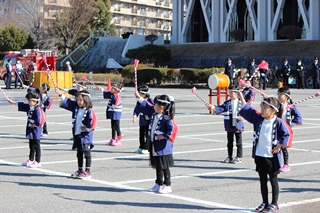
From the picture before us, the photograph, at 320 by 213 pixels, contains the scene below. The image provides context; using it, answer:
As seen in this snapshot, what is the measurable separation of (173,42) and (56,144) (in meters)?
43.8

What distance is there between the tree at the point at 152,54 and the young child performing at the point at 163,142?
39.3m

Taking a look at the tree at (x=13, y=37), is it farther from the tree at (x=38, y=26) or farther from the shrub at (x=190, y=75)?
the shrub at (x=190, y=75)

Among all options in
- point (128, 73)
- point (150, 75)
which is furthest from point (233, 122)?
point (128, 73)

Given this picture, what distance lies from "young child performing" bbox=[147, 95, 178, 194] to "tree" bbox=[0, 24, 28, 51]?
5859 centimetres

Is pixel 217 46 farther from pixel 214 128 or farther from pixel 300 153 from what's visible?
pixel 300 153

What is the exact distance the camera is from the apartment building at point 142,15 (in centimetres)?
8962

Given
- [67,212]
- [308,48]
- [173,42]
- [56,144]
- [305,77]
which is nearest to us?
[67,212]

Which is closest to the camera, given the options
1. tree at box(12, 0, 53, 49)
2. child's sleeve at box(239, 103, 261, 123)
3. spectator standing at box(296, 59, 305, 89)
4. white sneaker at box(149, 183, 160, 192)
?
child's sleeve at box(239, 103, 261, 123)

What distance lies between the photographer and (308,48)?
43.1 m

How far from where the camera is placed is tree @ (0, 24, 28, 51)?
214 ft

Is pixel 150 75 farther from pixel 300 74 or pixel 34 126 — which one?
pixel 34 126

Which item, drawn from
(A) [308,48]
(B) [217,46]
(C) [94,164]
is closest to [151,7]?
(B) [217,46]

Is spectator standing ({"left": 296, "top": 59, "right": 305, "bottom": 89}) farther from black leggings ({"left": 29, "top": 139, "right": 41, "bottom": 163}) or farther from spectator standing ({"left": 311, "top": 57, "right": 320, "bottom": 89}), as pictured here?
black leggings ({"left": 29, "top": 139, "right": 41, "bottom": 163})

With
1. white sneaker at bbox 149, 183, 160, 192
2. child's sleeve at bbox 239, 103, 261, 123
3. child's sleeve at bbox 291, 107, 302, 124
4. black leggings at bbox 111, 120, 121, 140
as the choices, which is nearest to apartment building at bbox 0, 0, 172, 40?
black leggings at bbox 111, 120, 121, 140
